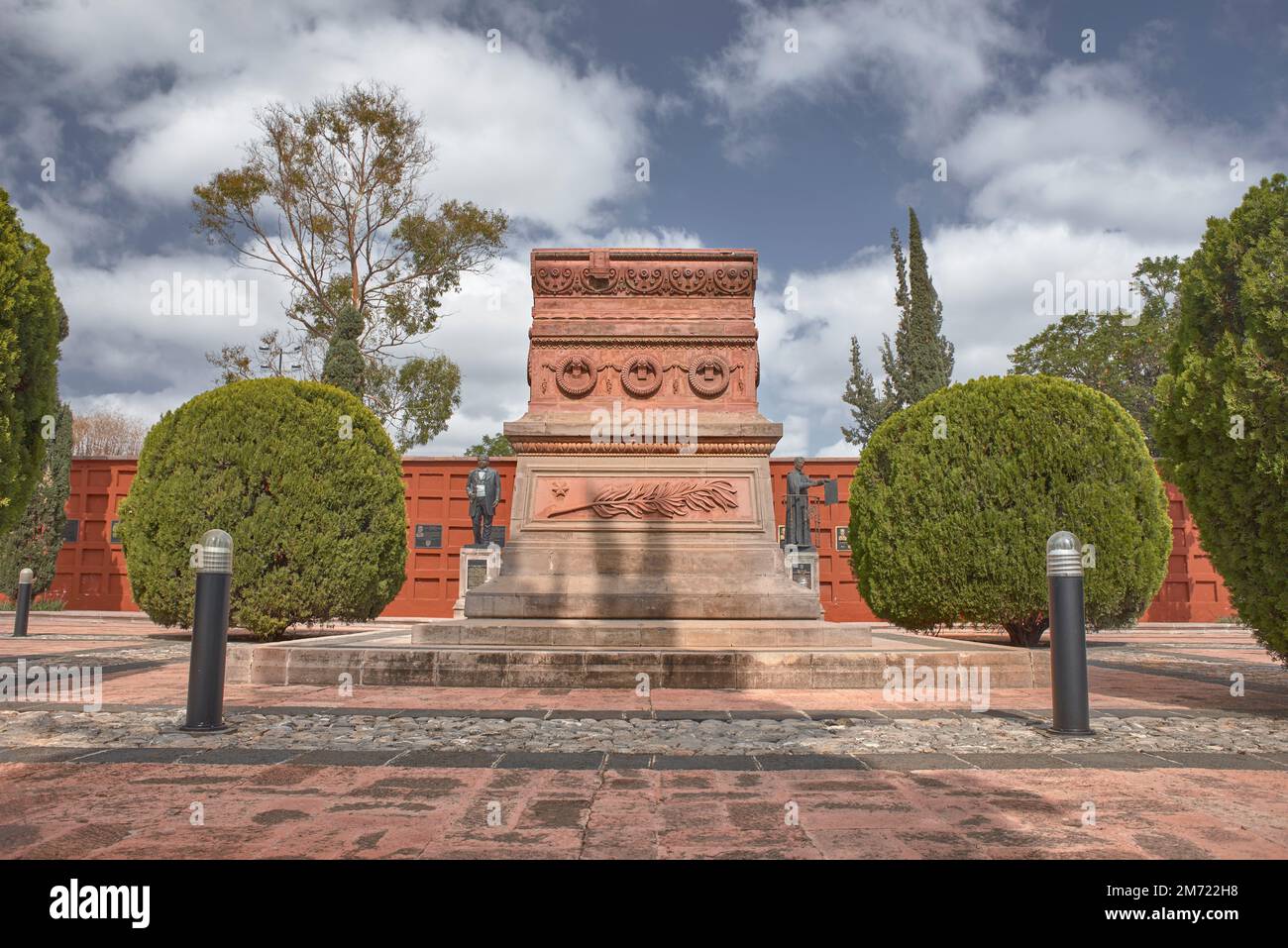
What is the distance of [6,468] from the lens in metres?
6.11

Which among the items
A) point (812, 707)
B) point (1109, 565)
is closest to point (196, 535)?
point (812, 707)

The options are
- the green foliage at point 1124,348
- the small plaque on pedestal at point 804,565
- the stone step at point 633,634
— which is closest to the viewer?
the stone step at point 633,634

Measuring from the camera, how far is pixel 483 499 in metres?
16.4

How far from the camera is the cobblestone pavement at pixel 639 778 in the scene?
253 centimetres

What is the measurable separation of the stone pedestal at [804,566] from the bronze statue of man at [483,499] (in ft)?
20.4

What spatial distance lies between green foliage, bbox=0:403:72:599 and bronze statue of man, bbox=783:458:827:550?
17735mm

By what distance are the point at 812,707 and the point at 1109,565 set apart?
5.72 metres

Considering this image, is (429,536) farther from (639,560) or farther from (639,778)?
(639,778)

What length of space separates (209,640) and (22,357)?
3450 mm

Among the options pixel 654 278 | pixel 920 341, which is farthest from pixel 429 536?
pixel 920 341

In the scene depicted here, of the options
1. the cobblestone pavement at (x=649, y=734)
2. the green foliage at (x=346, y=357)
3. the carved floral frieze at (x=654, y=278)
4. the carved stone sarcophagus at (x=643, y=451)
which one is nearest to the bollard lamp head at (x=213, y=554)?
the cobblestone pavement at (x=649, y=734)

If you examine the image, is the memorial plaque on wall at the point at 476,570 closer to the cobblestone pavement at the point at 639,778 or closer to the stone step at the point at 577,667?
the stone step at the point at 577,667

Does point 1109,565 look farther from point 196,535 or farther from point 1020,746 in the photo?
point 196,535
